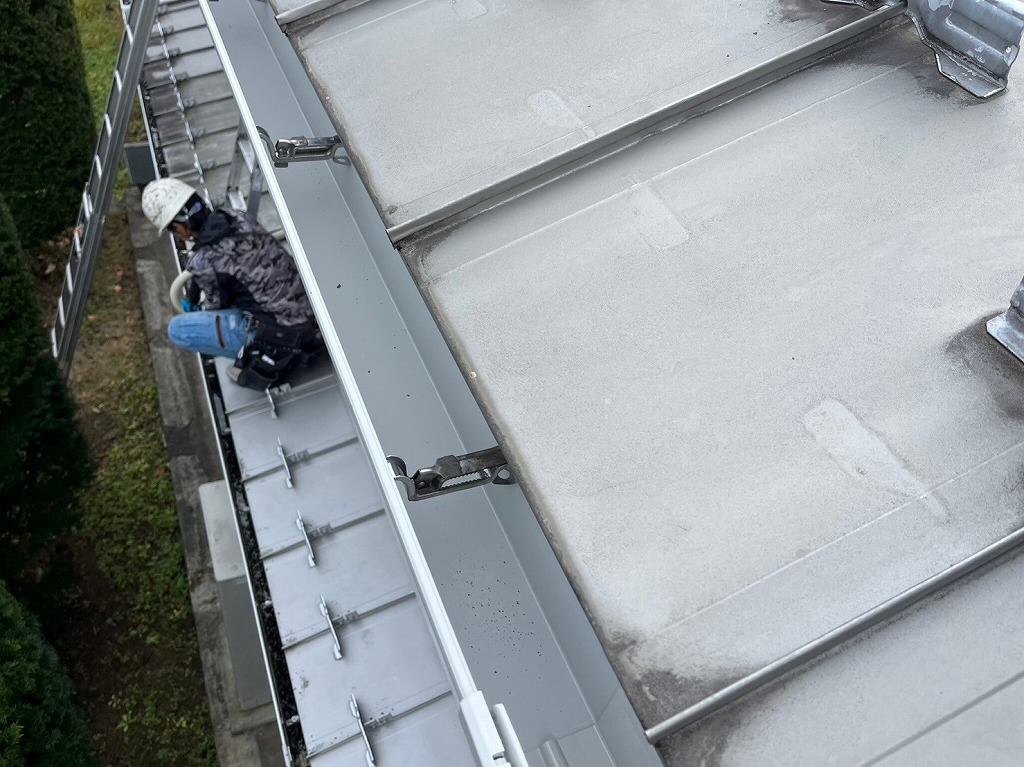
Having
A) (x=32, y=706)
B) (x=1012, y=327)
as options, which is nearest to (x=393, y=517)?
(x=1012, y=327)

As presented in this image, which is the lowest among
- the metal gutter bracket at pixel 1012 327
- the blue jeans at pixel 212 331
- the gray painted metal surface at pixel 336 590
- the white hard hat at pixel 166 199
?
the gray painted metal surface at pixel 336 590

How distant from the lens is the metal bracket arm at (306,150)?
3.59 meters

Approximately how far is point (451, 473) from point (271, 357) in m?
2.41

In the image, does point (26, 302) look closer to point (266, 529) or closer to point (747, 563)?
point (266, 529)

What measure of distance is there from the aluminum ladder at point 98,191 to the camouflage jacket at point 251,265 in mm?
1230

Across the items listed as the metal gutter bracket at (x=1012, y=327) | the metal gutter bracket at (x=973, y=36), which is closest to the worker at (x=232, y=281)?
the metal gutter bracket at (x=973, y=36)

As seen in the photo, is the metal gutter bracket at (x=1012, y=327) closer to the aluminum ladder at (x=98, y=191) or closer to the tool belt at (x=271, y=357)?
the tool belt at (x=271, y=357)

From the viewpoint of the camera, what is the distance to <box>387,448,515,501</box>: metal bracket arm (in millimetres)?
2512

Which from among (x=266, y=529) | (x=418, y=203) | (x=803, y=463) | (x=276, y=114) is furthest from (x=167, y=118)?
(x=803, y=463)

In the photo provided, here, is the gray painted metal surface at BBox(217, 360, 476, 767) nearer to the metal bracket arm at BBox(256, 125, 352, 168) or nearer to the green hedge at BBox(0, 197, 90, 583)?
the green hedge at BBox(0, 197, 90, 583)

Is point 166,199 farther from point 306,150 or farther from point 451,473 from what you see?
point 451,473

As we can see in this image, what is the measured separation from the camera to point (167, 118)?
246 inches

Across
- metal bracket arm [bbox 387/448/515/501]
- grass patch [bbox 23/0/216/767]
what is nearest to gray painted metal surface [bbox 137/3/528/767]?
metal bracket arm [bbox 387/448/515/501]

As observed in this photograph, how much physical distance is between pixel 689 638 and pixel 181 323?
378 cm
